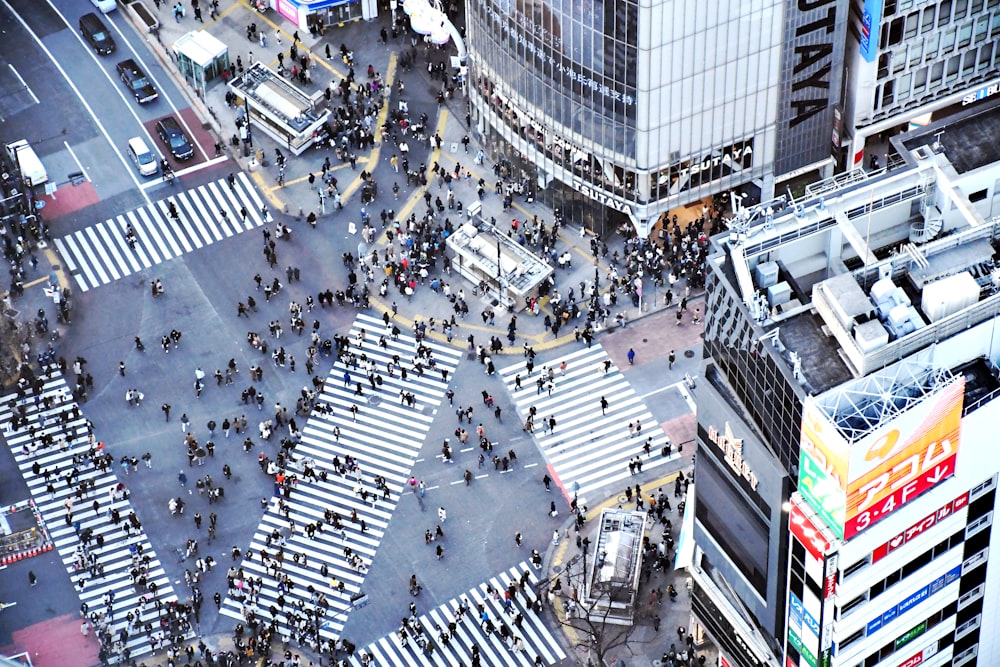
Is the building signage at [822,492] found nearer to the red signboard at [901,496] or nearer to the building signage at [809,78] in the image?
the red signboard at [901,496]

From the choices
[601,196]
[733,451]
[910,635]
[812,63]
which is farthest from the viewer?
[601,196]

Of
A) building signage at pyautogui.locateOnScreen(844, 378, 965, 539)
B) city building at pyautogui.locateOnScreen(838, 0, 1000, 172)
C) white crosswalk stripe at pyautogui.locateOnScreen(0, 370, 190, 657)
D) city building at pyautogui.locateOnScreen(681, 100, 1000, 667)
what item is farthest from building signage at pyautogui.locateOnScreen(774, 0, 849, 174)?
building signage at pyautogui.locateOnScreen(844, 378, 965, 539)

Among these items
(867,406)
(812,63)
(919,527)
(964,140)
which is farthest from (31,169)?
(867,406)

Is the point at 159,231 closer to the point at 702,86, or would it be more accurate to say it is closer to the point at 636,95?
the point at 636,95

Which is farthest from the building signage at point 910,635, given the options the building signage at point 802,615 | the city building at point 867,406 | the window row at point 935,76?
the window row at point 935,76

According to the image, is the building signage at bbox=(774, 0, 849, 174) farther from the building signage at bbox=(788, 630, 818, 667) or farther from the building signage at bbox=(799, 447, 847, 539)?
the building signage at bbox=(799, 447, 847, 539)

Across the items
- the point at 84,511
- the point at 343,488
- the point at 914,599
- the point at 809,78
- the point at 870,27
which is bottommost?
the point at 914,599

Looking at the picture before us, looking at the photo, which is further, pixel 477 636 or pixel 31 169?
pixel 31 169
